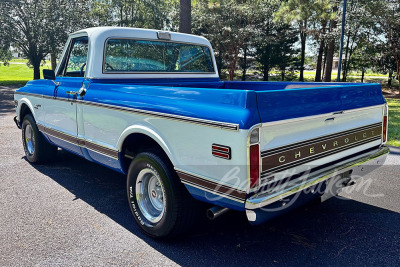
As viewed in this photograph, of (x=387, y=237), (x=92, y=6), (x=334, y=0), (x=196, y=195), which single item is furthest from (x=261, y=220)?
(x=92, y=6)

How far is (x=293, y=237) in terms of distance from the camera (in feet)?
10.7

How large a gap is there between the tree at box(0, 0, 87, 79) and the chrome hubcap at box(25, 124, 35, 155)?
57.1ft

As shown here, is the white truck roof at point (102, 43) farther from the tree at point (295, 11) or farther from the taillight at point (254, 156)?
the tree at point (295, 11)

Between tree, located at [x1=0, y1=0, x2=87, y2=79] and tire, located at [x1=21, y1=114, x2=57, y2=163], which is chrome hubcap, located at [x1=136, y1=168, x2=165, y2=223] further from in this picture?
tree, located at [x1=0, y1=0, x2=87, y2=79]

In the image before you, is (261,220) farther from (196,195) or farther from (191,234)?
(191,234)

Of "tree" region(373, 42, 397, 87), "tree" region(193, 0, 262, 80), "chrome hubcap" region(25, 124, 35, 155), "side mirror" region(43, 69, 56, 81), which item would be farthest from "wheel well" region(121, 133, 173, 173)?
"tree" region(373, 42, 397, 87)

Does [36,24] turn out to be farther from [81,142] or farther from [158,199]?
[158,199]

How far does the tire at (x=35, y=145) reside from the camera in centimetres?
538

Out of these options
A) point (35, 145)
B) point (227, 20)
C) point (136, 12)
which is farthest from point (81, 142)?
point (136, 12)

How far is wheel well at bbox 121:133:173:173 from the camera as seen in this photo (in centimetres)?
316

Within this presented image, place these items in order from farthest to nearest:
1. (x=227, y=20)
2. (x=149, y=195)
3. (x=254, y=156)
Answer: (x=227, y=20)
(x=149, y=195)
(x=254, y=156)

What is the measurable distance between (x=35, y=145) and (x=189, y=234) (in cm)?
332

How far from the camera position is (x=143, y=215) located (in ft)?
11.0

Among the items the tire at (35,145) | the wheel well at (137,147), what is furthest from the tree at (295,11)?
the wheel well at (137,147)
